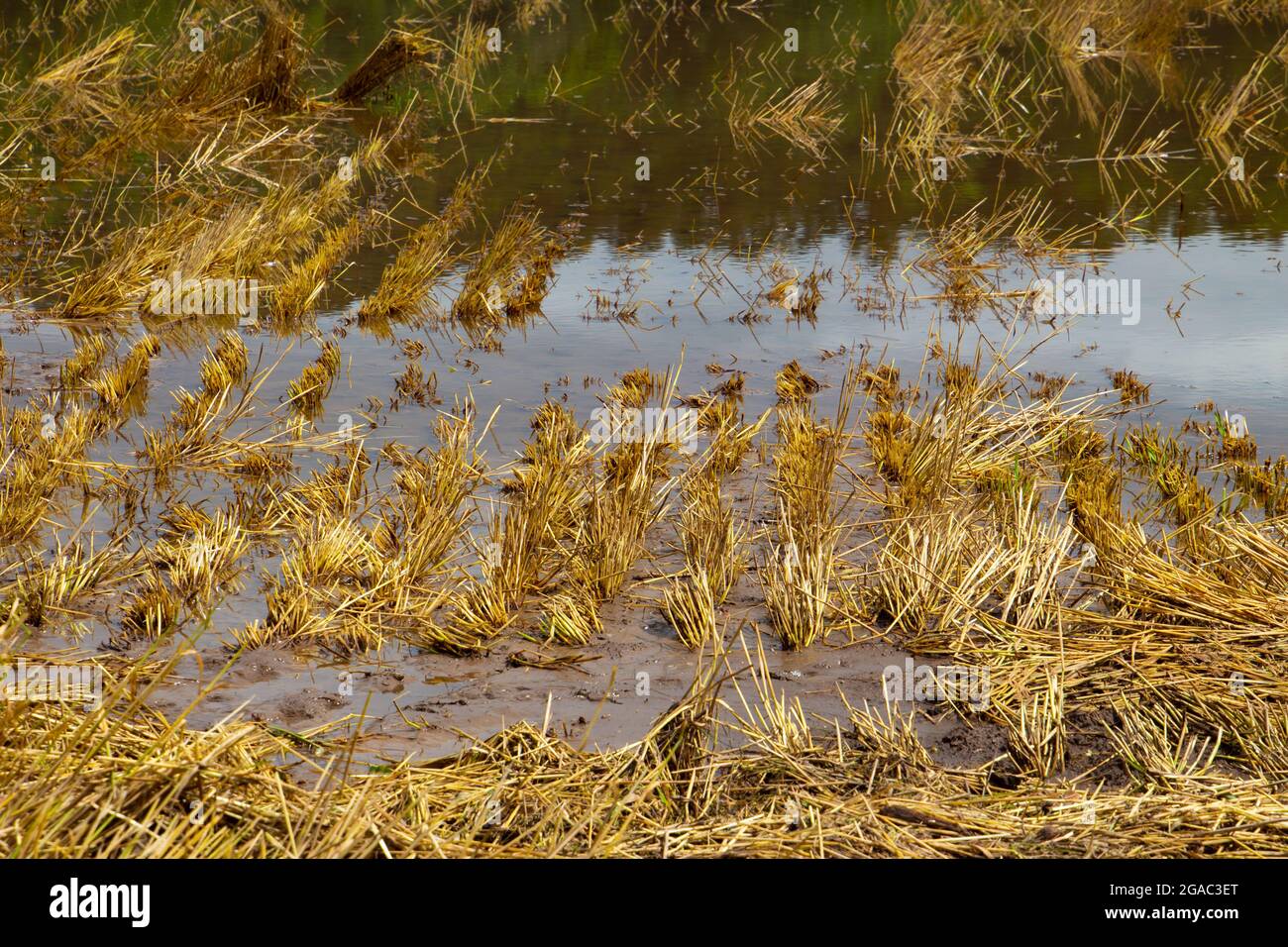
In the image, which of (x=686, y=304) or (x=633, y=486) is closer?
(x=633, y=486)

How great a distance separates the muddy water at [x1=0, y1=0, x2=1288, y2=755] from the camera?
13.7 feet

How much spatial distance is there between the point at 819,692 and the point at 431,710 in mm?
1209

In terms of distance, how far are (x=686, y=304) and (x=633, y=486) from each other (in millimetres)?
4061

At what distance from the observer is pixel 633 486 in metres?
5.06

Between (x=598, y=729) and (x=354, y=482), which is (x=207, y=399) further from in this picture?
(x=598, y=729)

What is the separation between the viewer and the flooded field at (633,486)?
3.25 metres

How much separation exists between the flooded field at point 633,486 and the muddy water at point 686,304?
4 cm

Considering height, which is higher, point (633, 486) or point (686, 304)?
point (686, 304)

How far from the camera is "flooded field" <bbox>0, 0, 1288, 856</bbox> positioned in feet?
10.7

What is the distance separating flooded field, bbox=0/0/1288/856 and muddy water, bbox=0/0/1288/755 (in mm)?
36

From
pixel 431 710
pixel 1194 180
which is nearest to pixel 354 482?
pixel 431 710

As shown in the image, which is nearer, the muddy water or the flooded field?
the flooded field

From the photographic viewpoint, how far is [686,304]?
352 inches

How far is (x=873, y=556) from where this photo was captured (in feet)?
17.0
